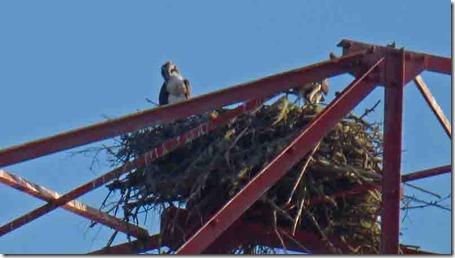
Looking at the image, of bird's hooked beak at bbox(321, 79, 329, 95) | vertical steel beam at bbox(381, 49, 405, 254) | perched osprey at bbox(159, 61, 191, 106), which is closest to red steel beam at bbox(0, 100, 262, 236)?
vertical steel beam at bbox(381, 49, 405, 254)

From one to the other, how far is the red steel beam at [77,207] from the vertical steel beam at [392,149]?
296 cm

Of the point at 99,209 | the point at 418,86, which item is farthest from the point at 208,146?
the point at 418,86

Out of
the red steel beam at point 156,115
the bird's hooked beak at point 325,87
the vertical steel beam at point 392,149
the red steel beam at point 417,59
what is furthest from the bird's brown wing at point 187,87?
the red steel beam at point 156,115

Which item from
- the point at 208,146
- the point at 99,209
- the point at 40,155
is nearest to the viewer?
the point at 40,155

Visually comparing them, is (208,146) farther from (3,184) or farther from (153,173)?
(3,184)

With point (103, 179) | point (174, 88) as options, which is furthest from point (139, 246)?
point (174, 88)

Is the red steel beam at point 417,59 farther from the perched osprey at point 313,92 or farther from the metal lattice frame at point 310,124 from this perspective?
the perched osprey at point 313,92

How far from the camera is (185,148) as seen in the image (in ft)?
53.7

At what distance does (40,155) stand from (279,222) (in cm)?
397

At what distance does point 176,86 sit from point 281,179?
17.3ft

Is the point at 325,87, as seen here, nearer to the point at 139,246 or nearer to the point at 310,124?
the point at 139,246

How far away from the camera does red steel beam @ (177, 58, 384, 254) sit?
40.4 ft

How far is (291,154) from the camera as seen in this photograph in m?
12.7

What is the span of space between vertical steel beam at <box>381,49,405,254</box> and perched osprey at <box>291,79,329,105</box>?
3675mm
